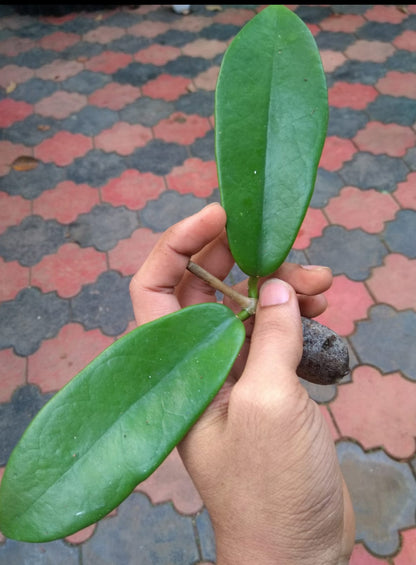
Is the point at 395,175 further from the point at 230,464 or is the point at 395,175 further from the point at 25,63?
the point at 25,63

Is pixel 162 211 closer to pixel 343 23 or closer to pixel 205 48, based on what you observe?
pixel 205 48

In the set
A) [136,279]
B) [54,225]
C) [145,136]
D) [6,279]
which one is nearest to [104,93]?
[145,136]

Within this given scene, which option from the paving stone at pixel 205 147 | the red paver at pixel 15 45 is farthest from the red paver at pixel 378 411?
the red paver at pixel 15 45

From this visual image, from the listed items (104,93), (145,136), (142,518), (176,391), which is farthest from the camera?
(104,93)

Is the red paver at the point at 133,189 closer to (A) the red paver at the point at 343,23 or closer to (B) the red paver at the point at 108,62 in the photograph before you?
(B) the red paver at the point at 108,62

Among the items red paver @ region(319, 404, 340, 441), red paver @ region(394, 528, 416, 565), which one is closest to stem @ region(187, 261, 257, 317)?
red paver @ region(319, 404, 340, 441)
